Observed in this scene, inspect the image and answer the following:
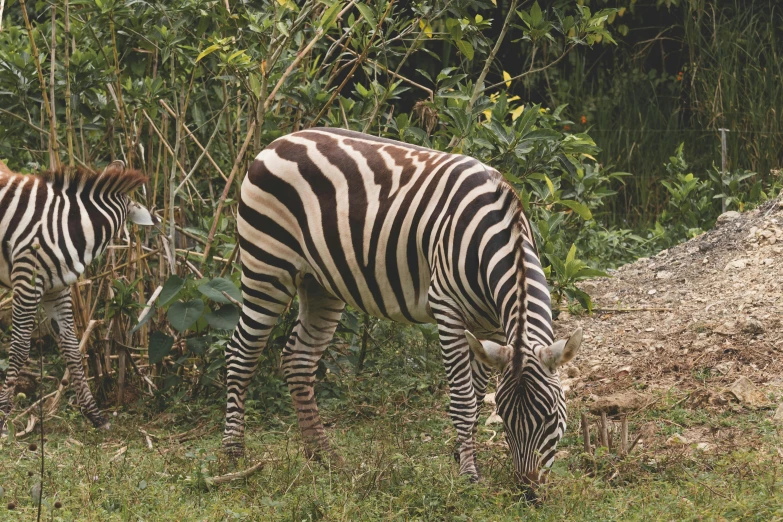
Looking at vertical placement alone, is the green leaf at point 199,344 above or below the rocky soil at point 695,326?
below

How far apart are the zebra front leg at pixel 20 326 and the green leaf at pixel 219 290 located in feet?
3.55

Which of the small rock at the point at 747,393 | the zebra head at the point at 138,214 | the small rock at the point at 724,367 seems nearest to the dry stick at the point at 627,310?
the small rock at the point at 724,367

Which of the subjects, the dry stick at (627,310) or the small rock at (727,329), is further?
the dry stick at (627,310)

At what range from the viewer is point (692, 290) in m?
8.15

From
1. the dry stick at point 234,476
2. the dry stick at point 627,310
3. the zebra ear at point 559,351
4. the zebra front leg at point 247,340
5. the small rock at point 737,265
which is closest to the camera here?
the zebra ear at point 559,351

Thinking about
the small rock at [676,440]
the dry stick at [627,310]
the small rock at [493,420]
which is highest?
the small rock at [676,440]

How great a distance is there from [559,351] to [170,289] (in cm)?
317

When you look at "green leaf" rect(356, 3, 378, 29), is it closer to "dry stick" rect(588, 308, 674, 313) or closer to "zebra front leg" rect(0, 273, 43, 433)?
"zebra front leg" rect(0, 273, 43, 433)

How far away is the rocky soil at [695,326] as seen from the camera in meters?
6.42

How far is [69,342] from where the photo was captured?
22.9ft

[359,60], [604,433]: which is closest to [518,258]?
[604,433]

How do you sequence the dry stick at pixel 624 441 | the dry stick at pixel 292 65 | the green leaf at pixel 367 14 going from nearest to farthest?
the dry stick at pixel 624 441
the green leaf at pixel 367 14
the dry stick at pixel 292 65

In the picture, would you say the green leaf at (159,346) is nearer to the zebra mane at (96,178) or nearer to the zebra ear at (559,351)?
the zebra mane at (96,178)

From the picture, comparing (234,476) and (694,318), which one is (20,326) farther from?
(694,318)
